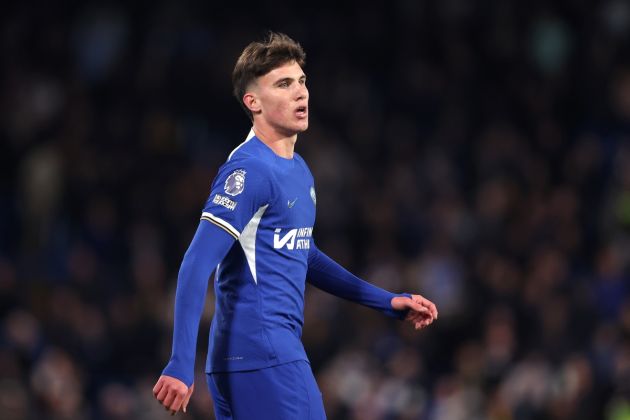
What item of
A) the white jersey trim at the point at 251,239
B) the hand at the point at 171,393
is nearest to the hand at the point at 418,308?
the white jersey trim at the point at 251,239

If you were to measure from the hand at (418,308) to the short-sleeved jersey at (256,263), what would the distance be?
0.54 metres

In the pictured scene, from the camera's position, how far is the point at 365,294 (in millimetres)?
5020

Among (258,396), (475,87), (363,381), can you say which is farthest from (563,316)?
(258,396)

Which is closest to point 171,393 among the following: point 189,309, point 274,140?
point 189,309

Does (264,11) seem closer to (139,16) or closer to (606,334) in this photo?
(139,16)

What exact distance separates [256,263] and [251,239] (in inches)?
3.5

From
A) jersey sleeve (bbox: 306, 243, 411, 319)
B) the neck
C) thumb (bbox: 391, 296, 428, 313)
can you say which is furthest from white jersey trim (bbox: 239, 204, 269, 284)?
thumb (bbox: 391, 296, 428, 313)

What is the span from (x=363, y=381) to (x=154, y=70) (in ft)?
16.3

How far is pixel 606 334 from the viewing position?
9289mm

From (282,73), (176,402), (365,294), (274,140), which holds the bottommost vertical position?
(176,402)

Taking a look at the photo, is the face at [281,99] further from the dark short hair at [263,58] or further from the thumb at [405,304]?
the thumb at [405,304]

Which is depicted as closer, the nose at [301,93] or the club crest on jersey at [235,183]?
the club crest on jersey at [235,183]

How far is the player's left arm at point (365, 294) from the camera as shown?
4926 mm

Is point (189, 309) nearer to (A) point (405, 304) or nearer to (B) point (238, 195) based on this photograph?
(B) point (238, 195)
